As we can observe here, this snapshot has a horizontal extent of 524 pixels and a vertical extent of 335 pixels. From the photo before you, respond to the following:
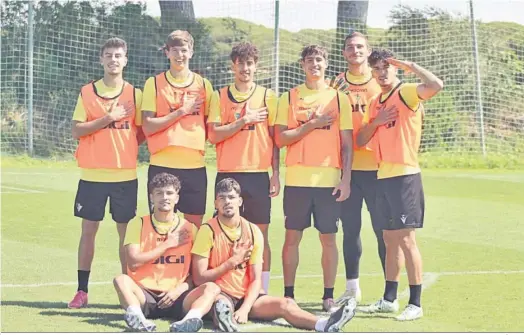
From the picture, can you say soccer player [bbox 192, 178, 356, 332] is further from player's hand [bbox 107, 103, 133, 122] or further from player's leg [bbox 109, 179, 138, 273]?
player's hand [bbox 107, 103, 133, 122]

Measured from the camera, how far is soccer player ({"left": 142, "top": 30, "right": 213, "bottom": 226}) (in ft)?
24.1

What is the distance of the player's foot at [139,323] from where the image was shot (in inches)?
244

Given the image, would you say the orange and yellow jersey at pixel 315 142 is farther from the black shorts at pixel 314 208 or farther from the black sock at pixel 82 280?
the black sock at pixel 82 280

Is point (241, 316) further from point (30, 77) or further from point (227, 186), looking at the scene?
point (30, 77)

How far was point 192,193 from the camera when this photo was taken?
7410 millimetres

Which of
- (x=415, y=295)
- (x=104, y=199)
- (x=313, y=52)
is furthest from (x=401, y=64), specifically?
(x=104, y=199)

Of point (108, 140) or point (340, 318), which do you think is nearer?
point (340, 318)

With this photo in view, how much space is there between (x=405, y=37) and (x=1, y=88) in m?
7.95

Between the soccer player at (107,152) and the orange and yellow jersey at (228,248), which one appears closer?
the orange and yellow jersey at (228,248)

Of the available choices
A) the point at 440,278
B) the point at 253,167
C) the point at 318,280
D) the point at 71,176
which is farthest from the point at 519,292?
the point at 71,176

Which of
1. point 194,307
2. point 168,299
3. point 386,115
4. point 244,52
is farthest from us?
point 244,52

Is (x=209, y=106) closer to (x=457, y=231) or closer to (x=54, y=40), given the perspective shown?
(x=457, y=231)

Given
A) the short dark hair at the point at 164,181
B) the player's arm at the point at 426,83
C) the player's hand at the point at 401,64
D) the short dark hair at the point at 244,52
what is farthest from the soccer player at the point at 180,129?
the player's arm at the point at 426,83

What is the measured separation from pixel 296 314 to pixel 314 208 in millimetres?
1077
